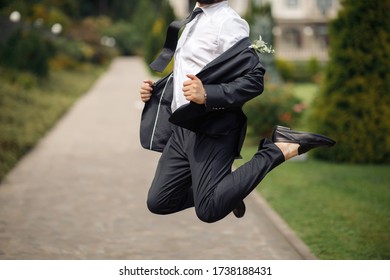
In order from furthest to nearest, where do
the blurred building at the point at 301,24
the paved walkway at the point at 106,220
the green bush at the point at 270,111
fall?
the blurred building at the point at 301,24 < the green bush at the point at 270,111 < the paved walkway at the point at 106,220

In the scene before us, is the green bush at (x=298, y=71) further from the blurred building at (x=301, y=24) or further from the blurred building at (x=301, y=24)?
the blurred building at (x=301, y=24)

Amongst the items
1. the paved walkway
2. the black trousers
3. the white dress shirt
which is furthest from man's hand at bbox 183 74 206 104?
the paved walkway

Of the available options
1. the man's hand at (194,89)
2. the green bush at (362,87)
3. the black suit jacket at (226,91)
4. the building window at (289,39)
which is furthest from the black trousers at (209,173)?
the building window at (289,39)

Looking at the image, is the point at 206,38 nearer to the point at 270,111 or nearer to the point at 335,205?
the point at 335,205

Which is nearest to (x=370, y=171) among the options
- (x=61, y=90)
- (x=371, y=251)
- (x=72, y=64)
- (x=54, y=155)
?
(x=371, y=251)

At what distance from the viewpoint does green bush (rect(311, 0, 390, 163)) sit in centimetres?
1063

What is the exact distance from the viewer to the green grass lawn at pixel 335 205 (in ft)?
20.6

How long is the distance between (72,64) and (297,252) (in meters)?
28.5

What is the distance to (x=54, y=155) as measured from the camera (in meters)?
11.7

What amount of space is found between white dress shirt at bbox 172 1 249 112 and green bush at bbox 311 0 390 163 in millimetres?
6863

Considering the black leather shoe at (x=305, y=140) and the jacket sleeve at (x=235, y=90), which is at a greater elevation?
the jacket sleeve at (x=235, y=90)

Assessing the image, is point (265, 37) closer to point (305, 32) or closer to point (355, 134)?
point (355, 134)

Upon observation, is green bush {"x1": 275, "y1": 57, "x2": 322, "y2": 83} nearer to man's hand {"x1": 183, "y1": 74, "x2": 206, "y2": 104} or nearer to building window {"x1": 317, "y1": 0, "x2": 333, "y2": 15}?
building window {"x1": 317, "y1": 0, "x2": 333, "y2": 15}

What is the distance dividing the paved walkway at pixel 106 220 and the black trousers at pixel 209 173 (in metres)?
1.72
